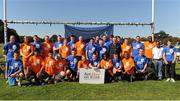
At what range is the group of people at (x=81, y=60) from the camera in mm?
12648

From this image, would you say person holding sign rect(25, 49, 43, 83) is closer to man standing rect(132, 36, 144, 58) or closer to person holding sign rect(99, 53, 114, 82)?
person holding sign rect(99, 53, 114, 82)

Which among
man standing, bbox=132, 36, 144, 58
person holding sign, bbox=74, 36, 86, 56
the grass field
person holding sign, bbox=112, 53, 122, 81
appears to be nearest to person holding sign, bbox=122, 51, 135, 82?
person holding sign, bbox=112, 53, 122, 81

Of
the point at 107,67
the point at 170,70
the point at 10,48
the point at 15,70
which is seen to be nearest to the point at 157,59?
the point at 170,70

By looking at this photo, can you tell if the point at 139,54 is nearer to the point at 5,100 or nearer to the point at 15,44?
the point at 15,44

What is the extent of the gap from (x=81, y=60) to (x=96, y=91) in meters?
2.09

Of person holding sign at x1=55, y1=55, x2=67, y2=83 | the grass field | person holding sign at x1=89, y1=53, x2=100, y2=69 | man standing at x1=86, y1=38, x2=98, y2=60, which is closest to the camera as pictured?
the grass field

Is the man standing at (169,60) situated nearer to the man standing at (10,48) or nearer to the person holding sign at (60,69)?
the person holding sign at (60,69)

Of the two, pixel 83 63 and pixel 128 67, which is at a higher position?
pixel 83 63

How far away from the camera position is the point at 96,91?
11.3m

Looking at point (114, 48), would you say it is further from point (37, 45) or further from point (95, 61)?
point (37, 45)

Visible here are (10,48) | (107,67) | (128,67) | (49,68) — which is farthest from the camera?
(128,67)

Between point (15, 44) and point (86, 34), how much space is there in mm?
4188

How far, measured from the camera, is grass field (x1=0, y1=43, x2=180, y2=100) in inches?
412

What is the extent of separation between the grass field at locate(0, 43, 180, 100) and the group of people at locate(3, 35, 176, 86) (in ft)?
1.81
